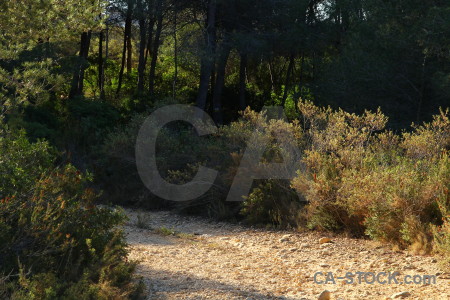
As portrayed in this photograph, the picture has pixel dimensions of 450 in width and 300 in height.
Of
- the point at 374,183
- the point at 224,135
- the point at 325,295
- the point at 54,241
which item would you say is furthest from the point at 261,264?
the point at 224,135

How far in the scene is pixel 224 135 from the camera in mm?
10617

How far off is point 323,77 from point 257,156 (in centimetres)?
1055

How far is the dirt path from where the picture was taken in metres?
5.17

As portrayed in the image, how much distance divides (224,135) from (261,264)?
4422 mm

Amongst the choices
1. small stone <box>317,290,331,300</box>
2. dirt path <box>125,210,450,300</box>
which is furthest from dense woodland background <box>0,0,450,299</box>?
small stone <box>317,290,331,300</box>

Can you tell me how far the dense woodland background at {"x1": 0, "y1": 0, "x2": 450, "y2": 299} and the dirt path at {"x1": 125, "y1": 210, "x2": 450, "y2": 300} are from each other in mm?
378

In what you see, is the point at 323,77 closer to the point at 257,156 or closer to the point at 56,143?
the point at 56,143

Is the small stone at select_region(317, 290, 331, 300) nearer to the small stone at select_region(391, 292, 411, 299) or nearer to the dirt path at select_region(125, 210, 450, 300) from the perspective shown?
the dirt path at select_region(125, 210, 450, 300)

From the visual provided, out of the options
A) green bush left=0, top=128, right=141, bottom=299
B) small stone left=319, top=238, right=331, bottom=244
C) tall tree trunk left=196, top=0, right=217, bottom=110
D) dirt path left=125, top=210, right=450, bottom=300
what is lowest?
dirt path left=125, top=210, right=450, bottom=300

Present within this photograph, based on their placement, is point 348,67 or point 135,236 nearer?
point 135,236

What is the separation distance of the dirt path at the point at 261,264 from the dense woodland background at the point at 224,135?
378mm

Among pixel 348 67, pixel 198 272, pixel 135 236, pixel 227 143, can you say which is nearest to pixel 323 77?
pixel 348 67

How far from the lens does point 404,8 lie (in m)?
15.8

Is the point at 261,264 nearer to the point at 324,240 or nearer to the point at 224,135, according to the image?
the point at 324,240
